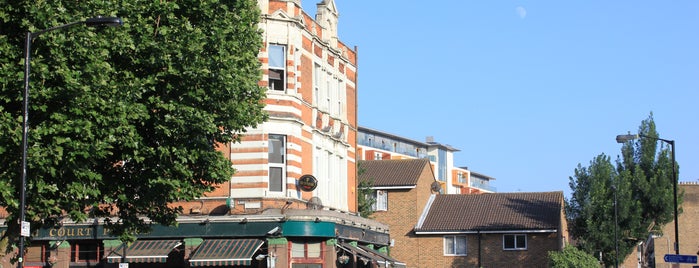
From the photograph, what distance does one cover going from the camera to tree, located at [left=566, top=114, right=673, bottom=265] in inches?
2692

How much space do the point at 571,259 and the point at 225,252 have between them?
88.0ft

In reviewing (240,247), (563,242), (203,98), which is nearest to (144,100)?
(203,98)

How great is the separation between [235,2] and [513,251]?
3811 centimetres

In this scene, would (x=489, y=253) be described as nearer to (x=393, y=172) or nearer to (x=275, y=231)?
(x=393, y=172)

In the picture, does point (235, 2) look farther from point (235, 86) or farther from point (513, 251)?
point (513, 251)

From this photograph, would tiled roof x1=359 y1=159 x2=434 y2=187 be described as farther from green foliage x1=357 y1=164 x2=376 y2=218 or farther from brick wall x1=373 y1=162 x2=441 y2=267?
green foliage x1=357 y1=164 x2=376 y2=218

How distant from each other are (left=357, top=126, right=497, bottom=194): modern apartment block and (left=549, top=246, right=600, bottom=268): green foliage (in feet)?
236

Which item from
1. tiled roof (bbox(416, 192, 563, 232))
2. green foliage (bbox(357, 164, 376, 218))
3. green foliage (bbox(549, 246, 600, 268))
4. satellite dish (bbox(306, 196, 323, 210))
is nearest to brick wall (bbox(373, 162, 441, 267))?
tiled roof (bbox(416, 192, 563, 232))

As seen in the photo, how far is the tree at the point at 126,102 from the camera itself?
26.7m

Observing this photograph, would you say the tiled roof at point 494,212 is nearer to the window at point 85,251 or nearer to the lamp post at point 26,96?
the window at point 85,251

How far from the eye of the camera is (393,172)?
7044cm

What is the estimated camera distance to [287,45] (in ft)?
141

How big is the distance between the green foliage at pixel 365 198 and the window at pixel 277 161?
1836cm

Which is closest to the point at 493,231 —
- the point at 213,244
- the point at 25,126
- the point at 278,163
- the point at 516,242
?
the point at 516,242
